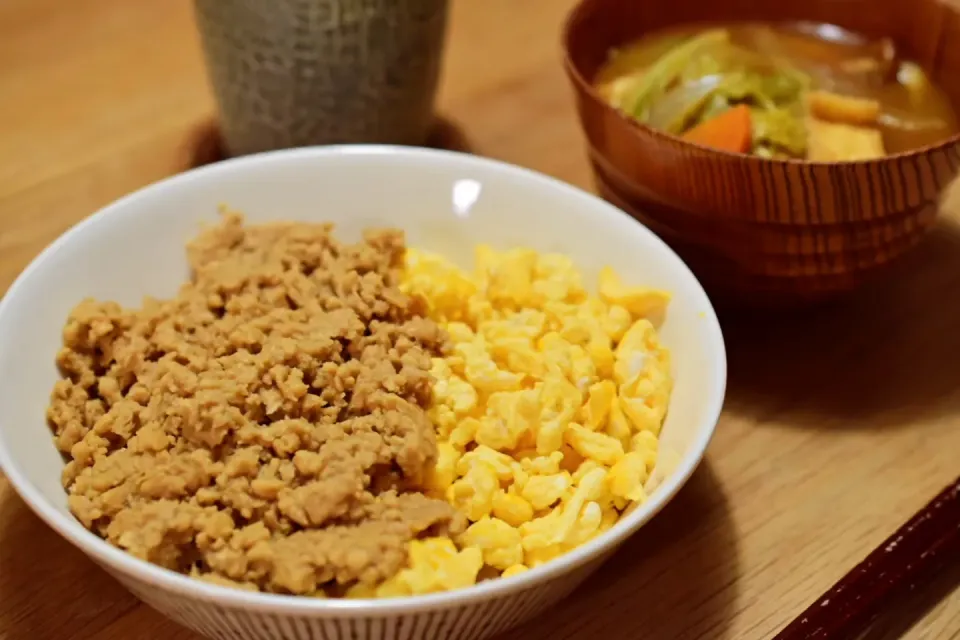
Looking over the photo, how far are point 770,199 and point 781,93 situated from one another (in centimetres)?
22

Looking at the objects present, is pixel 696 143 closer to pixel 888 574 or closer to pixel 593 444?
pixel 593 444

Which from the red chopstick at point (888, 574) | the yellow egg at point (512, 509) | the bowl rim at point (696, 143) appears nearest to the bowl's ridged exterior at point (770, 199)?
the bowl rim at point (696, 143)

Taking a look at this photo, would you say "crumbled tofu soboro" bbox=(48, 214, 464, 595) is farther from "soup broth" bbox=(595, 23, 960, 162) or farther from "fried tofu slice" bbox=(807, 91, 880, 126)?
"fried tofu slice" bbox=(807, 91, 880, 126)

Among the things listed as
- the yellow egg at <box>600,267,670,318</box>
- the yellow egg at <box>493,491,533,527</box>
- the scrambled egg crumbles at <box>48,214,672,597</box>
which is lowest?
the yellow egg at <box>493,491,533,527</box>

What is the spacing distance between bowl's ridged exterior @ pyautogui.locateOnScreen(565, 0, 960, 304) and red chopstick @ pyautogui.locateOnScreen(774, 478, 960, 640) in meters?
0.25

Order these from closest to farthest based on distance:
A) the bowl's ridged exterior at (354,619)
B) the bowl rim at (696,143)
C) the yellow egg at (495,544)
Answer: the bowl's ridged exterior at (354,619), the yellow egg at (495,544), the bowl rim at (696,143)

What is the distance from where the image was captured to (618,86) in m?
1.16

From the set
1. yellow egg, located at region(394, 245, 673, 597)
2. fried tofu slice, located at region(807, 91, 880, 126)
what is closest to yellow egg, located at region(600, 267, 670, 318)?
yellow egg, located at region(394, 245, 673, 597)

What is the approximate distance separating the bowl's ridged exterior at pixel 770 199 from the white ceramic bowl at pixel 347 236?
0.22 feet

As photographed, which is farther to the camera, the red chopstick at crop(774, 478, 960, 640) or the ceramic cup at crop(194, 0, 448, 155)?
the ceramic cup at crop(194, 0, 448, 155)

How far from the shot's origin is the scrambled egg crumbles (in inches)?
27.8

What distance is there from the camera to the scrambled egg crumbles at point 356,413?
27.8 inches

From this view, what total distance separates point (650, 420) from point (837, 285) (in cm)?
32

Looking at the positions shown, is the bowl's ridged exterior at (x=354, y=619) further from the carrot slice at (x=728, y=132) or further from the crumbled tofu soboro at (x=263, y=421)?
the carrot slice at (x=728, y=132)
